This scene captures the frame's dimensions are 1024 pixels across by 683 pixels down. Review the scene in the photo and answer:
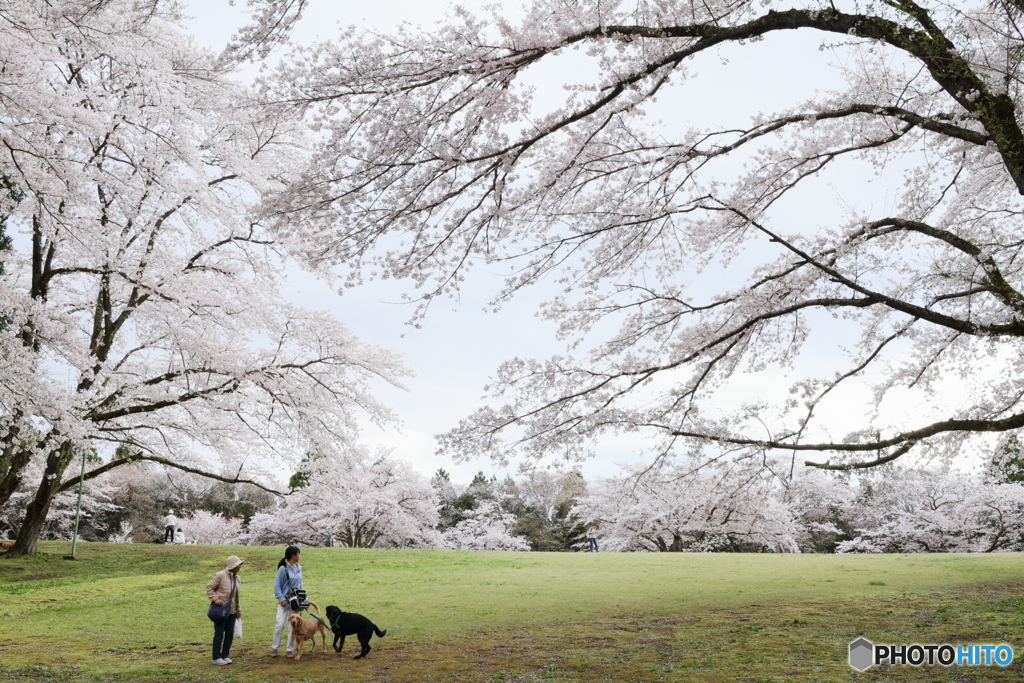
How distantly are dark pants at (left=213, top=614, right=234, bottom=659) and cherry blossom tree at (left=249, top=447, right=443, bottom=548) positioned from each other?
20573mm

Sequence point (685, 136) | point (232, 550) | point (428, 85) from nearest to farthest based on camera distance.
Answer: point (428, 85) → point (685, 136) → point (232, 550)

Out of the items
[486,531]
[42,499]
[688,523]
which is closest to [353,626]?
[42,499]

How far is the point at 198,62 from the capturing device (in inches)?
577

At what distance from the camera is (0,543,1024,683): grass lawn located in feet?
20.5

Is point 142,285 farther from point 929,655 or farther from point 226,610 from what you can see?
point 929,655

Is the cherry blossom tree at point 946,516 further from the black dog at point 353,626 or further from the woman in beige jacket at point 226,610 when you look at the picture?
the woman in beige jacket at point 226,610

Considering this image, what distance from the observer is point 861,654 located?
630 cm

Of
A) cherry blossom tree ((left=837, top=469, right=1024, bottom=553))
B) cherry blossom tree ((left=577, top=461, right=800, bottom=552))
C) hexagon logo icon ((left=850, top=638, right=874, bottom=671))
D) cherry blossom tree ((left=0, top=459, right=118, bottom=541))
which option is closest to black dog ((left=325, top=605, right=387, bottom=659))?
hexagon logo icon ((left=850, top=638, right=874, bottom=671))

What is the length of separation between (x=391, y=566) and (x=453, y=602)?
584 centimetres

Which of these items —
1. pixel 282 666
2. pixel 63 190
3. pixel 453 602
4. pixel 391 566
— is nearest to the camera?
pixel 282 666

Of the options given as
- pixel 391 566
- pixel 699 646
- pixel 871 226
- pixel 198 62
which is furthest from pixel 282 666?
pixel 198 62

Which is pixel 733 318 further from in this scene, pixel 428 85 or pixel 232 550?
pixel 232 550

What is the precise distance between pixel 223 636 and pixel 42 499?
36.3 ft

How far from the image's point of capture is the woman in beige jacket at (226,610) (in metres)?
6.94
